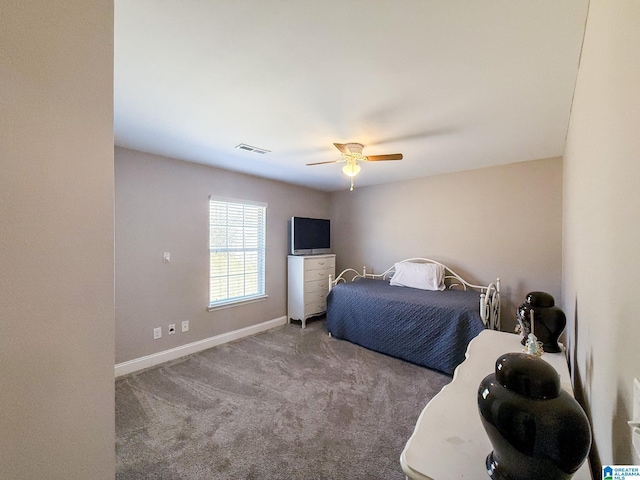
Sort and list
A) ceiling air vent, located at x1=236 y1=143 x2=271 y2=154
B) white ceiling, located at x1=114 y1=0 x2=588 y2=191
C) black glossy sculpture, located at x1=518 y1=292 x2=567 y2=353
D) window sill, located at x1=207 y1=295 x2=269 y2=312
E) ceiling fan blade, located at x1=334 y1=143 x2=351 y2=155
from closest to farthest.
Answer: white ceiling, located at x1=114 y1=0 x2=588 y2=191, black glossy sculpture, located at x1=518 y1=292 x2=567 y2=353, ceiling fan blade, located at x1=334 y1=143 x2=351 y2=155, ceiling air vent, located at x1=236 y1=143 x2=271 y2=154, window sill, located at x1=207 y1=295 x2=269 y2=312

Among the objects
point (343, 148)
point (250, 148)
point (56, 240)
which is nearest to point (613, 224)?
point (56, 240)

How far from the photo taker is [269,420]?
209 cm

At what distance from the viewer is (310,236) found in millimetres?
4777

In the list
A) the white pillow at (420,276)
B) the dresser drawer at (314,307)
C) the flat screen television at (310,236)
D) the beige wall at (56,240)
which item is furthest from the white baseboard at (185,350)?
the beige wall at (56,240)

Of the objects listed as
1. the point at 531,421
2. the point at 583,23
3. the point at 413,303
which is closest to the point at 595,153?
the point at 583,23

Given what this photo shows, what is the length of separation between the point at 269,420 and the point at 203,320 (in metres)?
1.83

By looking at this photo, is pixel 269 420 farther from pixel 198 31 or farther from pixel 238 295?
pixel 198 31

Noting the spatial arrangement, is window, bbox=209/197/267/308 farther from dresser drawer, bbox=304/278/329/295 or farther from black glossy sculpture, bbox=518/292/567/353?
black glossy sculpture, bbox=518/292/567/353

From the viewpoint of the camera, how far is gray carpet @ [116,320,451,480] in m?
1.68

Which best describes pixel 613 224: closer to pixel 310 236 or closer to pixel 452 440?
pixel 452 440

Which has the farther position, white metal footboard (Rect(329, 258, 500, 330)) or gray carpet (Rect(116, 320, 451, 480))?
white metal footboard (Rect(329, 258, 500, 330))

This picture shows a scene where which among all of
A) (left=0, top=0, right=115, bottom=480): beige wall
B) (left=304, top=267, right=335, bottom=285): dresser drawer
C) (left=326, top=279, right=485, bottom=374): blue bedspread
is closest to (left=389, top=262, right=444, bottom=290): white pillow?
(left=326, top=279, right=485, bottom=374): blue bedspread

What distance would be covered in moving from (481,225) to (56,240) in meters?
4.18

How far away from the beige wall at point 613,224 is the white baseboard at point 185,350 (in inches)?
142
